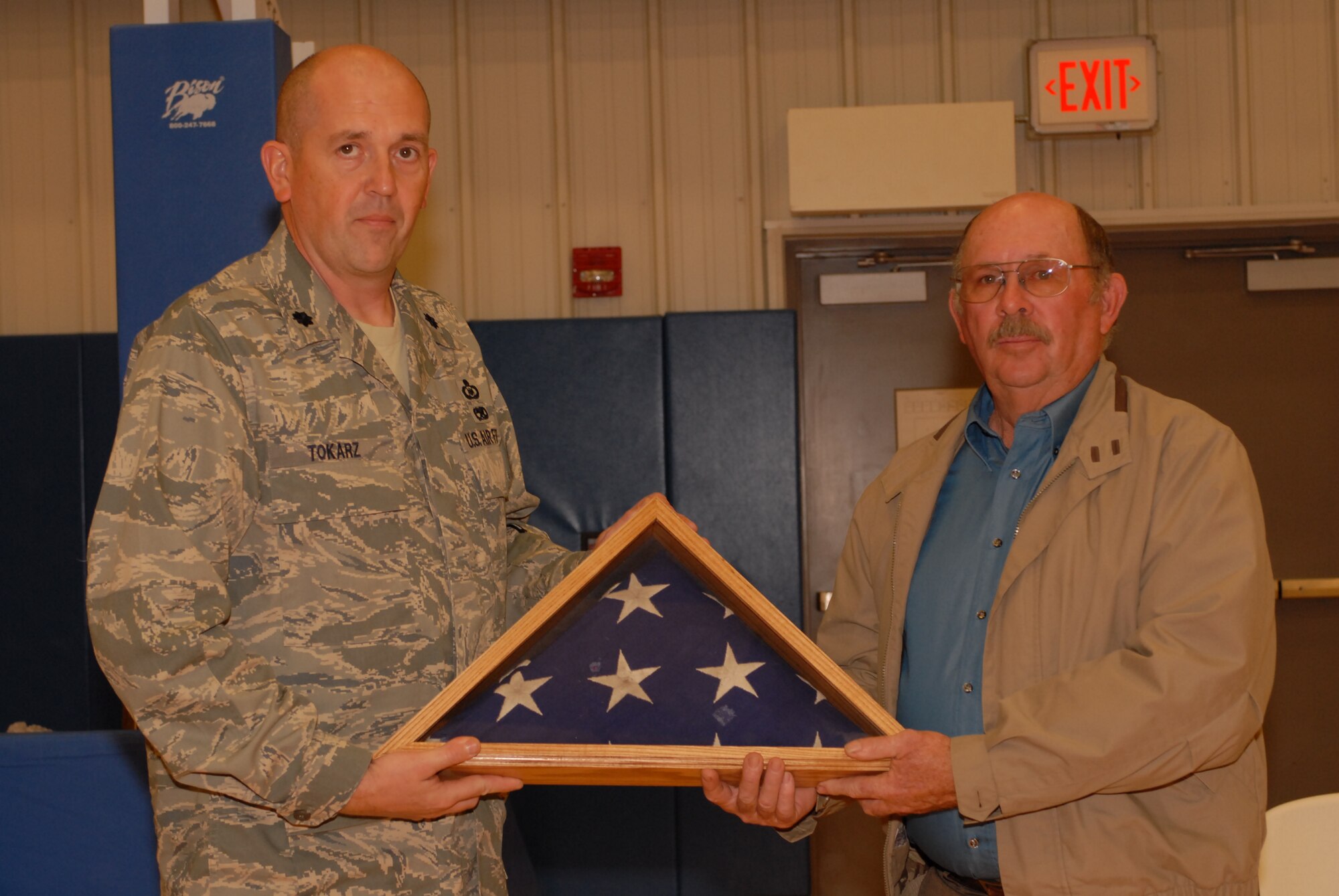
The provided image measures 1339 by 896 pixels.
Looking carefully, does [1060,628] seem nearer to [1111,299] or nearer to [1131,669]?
[1131,669]

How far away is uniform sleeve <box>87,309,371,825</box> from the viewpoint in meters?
1.62

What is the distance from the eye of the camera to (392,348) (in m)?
2.09

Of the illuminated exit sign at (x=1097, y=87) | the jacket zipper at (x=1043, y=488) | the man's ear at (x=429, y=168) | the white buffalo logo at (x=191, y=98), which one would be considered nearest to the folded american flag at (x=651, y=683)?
the jacket zipper at (x=1043, y=488)

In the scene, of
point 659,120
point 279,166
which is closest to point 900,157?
point 659,120

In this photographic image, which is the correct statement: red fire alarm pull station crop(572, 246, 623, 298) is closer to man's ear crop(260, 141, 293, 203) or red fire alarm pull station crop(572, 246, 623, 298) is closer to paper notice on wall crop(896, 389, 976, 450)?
paper notice on wall crop(896, 389, 976, 450)

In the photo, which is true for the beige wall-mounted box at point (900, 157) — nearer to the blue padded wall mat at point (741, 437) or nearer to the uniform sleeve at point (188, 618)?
the blue padded wall mat at point (741, 437)

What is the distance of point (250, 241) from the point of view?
2.71 m

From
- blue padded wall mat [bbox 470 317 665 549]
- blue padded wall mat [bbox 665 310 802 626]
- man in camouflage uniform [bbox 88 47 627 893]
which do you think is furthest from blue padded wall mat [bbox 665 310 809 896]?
man in camouflage uniform [bbox 88 47 627 893]

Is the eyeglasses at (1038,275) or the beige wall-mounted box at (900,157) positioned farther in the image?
the beige wall-mounted box at (900,157)

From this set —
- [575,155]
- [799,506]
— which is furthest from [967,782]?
[575,155]

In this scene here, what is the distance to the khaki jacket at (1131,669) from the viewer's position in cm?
182

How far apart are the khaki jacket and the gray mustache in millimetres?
155

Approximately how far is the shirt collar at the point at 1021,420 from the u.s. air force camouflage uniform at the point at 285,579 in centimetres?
101

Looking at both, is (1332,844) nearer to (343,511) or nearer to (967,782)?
(967,782)
